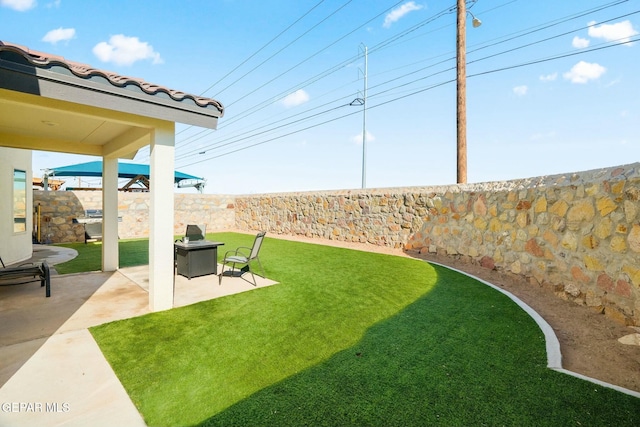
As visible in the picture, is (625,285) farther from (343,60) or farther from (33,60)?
(343,60)

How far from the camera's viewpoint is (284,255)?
10.2 metres

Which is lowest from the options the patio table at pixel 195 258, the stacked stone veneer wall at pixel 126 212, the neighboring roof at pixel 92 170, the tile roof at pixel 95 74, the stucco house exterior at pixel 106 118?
the patio table at pixel 195 258

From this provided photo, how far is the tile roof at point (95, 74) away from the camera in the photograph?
3342 mm

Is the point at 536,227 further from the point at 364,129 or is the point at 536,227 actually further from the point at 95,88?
the point at 364,129

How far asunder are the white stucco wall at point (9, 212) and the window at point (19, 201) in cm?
16

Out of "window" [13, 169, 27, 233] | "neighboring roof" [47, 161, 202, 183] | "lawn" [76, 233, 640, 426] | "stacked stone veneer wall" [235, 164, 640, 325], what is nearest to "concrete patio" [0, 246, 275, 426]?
"lawn" [76, 233, 640, 426]

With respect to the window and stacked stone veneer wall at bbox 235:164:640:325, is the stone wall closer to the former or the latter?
stacked stone veneer wall at bbox 235:164:640:325

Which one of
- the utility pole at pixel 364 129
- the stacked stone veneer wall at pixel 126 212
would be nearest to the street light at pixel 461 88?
the utility pole at pixel 364 129

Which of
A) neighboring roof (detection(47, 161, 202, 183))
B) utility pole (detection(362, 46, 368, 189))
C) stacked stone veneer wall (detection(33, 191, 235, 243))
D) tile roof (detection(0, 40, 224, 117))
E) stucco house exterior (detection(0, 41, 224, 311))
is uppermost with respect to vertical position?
utility pole (detection(362, 46, 368, 189))

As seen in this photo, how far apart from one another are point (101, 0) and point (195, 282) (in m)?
13.4

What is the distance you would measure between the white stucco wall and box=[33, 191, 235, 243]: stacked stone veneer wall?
13.8ft

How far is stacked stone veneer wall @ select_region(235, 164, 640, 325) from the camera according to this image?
4352mm

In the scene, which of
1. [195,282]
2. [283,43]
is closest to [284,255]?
[195,282]

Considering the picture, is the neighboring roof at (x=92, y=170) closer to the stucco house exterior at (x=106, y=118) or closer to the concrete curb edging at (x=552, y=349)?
the stucco house exterior at (x=106, y=118)
